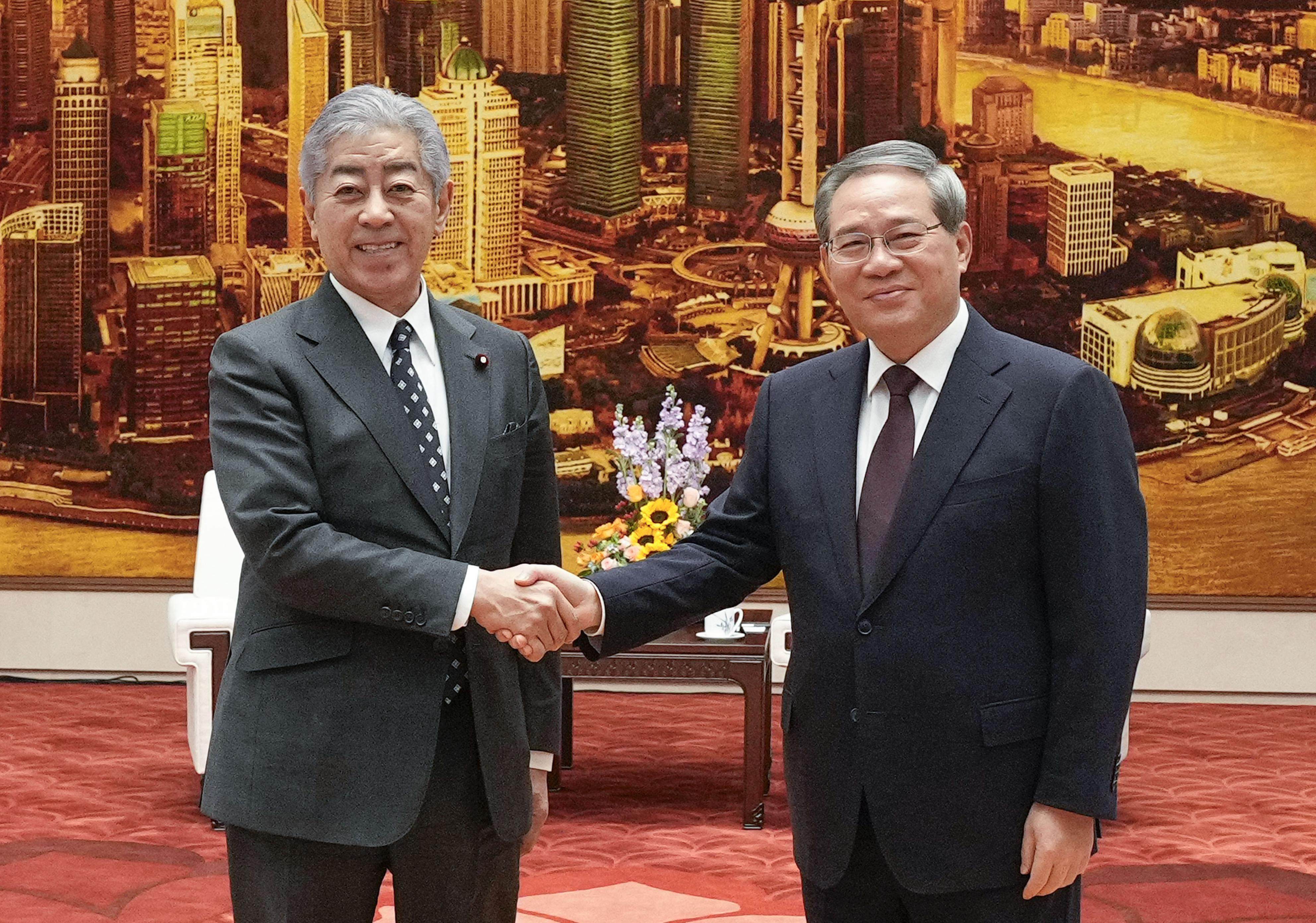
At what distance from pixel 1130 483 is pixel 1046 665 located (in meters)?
0.26

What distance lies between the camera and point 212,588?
5309 mm

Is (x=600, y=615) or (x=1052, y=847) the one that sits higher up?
(x=600, y=615)

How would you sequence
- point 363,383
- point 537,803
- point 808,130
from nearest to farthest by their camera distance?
1. point 363,383
2. point 537,803
3. point 808,130

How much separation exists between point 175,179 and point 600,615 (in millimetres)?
5777

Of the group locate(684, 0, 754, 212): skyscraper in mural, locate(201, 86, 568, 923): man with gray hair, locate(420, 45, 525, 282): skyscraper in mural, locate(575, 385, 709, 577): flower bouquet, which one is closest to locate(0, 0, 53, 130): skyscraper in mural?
locate(420, 45, 525, 282): skyscraper in mural

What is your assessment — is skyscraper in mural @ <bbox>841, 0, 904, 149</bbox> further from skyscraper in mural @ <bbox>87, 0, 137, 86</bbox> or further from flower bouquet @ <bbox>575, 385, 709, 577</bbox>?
skyscraper in mural @ <bbox>87, 0, 137, 86</bbox>

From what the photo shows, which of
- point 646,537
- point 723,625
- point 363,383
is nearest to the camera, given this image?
point 363,383

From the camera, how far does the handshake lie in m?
1.93

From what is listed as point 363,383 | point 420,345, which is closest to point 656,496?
point 420,345

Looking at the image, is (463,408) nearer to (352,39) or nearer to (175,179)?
(352,39)

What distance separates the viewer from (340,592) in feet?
6.08

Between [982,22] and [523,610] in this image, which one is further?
[982,22]

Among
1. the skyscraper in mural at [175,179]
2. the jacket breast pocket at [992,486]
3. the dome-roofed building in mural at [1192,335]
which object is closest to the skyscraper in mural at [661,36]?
the skyscraper in mural at [175,179]

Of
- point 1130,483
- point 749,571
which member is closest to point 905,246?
point 1130,483
